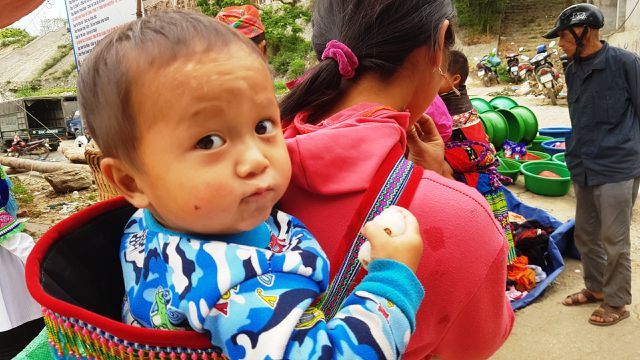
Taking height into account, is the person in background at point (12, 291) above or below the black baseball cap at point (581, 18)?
below

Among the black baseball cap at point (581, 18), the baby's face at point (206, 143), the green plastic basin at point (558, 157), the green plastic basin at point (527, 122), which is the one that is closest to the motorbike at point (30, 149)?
the green plastic basin at point (527, 122)

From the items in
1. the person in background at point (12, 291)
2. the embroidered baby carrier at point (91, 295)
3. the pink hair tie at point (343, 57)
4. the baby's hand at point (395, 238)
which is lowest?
the person in background at point (12, 291)

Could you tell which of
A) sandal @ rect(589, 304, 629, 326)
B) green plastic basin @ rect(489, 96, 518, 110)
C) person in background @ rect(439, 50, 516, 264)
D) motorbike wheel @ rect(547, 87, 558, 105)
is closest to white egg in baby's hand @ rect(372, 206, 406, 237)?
person in background @ rect(439, 50, 516, 264)

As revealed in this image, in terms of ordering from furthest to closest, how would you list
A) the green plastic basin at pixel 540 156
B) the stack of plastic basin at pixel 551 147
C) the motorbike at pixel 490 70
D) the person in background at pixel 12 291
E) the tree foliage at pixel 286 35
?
the tree foliage at pixel 286 35 → the motorbike at pixel 490 70 → the stack of plastic basin at pixel 551 147 → the green plastic basin at pixel 540 156 → the person in background at pixel 12 291

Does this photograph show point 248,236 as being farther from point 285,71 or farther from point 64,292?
point 285,71

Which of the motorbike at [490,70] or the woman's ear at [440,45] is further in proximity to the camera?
the motorbike at [490,70]

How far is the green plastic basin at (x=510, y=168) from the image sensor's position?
21.7ft

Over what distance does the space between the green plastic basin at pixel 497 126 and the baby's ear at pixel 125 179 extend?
6.46m

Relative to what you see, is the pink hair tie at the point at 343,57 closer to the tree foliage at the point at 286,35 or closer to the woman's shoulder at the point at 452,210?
the woman's shoulder at the point at 452,210

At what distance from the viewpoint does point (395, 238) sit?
2.78ft

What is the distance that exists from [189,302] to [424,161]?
3.90 ft

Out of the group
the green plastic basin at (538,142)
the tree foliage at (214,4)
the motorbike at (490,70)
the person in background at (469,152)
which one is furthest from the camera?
the tree foliage at (214,4)

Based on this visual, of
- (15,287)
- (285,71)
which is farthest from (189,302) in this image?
(285,71)

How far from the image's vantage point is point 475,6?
2136cm
